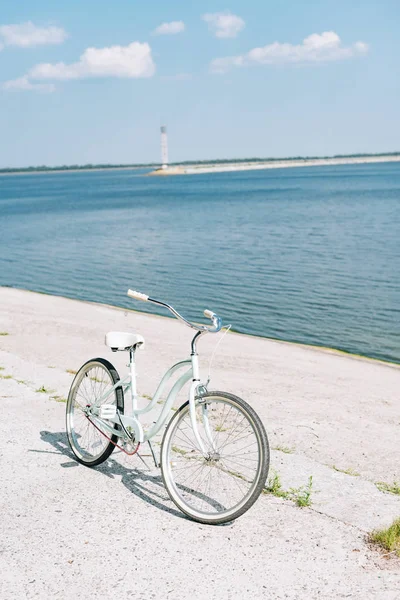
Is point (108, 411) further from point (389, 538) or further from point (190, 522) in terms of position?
point (389, 538)

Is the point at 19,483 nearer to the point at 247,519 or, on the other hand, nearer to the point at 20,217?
the point at 247,519

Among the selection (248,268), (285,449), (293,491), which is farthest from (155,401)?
(248,268)

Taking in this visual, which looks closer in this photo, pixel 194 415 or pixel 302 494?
pixel 194 415

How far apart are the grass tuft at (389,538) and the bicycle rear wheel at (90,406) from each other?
2240 millimetres

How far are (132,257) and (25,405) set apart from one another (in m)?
25.8

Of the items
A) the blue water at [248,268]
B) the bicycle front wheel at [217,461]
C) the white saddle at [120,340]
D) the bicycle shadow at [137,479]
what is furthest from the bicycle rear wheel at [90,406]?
the blue water at [248,268]

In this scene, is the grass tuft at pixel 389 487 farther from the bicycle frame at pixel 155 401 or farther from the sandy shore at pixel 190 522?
the bicycle frame at pixel 155 401

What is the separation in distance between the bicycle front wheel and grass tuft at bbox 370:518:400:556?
2.70 feet

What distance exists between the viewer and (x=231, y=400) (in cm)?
469

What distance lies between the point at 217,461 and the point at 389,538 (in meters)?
1.37

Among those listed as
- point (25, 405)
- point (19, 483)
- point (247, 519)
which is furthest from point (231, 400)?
point (25, 405)

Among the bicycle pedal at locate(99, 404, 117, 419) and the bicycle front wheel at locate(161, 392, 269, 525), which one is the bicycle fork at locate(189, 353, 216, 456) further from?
the bicycle pedal at locate(99, 404, 117, 419)

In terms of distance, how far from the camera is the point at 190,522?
479 cm

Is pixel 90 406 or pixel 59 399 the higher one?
pixel 90 406
